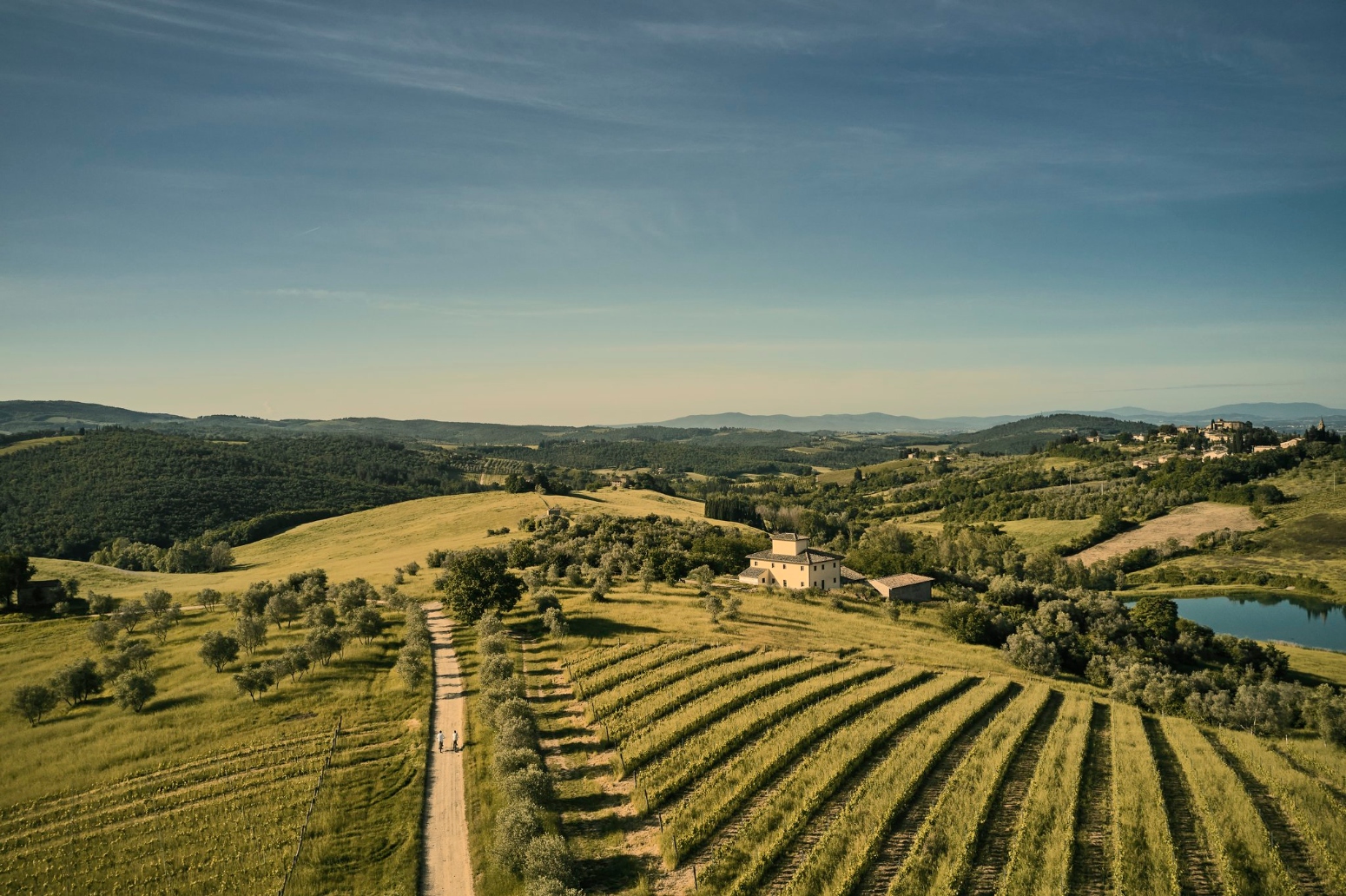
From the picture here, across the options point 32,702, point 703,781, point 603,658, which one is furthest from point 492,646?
point 32,702

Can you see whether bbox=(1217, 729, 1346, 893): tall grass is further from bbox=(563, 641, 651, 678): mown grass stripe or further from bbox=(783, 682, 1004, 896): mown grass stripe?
bbox=(563, 641, 651, 678): mown grass stripe

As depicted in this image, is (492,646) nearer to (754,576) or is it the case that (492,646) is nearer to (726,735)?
(726,735)

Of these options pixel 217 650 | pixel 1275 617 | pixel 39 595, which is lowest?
pixel 1275 617

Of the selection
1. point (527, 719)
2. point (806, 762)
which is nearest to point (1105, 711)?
point (806, 762)

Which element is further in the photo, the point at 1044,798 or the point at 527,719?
the point at 527,719

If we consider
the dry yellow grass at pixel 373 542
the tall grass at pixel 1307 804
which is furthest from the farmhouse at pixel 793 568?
the tall grass at pixel 1307 804

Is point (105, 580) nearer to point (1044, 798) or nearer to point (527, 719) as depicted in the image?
point (527, 719)
